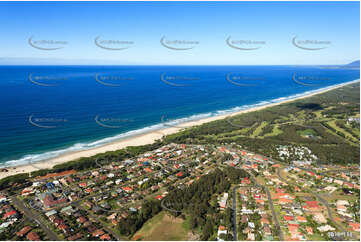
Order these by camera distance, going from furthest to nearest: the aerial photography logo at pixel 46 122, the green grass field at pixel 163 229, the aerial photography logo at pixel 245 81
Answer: the aerial photography logo at pixel 245 81 → the aerial photography logo at pixel 46 122 → the green grass field at pixel 163 229

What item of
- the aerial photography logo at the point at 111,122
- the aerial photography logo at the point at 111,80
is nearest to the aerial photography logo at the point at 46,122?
the aerial photography logo at the point at 111,122

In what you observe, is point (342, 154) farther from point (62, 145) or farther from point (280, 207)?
point (62, 145)

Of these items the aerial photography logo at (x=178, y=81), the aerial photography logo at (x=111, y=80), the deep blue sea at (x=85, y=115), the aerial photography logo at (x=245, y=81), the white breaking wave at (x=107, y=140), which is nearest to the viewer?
the white breaking wave at (x=107, y=140)

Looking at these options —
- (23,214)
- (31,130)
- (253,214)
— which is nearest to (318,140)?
(253,214)

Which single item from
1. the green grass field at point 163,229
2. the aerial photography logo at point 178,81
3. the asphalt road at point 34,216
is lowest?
the green grass field at point 163,229

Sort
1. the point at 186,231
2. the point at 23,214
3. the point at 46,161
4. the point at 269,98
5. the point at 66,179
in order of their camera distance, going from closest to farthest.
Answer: the point at 186,231 < the point at 23,214 < the point at 66,179 < the point at 46,161 < the point at 269,98

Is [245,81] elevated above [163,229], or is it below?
above

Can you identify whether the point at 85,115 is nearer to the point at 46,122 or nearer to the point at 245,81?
the point at 46,122

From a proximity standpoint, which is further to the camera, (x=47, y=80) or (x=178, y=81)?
(x=178, y=81)

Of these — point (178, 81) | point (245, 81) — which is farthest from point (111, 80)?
point (245, 81)

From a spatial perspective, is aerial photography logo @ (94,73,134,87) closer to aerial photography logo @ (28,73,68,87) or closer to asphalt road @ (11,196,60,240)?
aerial photography logo @ (28,73,68,87)

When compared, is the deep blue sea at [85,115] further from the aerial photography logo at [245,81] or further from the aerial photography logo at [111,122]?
the aerial photography logo at [245,81]
